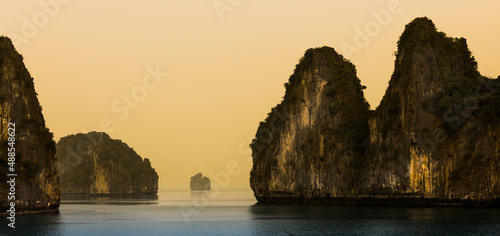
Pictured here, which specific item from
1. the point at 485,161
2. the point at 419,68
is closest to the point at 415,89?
the point at 419,68

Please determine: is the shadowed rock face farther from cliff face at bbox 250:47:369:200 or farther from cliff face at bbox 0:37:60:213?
cliff face at bbox 0:37:60:213

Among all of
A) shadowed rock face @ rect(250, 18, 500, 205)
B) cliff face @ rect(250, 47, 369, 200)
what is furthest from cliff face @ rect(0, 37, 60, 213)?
shadowed rock face @ rect(250, 18, 500, 205)

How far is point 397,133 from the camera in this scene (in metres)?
106

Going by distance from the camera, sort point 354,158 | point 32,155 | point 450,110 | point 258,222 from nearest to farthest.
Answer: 1. point 258,222
2. point 32,155
3. point 450,110
4. point 354,158

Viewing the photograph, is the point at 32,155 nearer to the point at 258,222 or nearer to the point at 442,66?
the point at 258,222

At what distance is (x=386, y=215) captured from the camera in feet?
276

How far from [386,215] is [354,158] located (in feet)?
123

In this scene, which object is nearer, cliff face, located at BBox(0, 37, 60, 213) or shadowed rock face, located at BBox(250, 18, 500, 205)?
cliff face, located at BBox(0, 37, 60, 213)

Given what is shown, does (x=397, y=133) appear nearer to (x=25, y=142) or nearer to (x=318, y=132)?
(x=318, y=132)

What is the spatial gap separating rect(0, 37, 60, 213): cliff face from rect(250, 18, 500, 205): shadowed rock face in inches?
2101

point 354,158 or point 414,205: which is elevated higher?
point 354,158

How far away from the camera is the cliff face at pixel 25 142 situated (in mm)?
84625

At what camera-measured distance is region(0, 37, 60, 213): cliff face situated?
278 feet

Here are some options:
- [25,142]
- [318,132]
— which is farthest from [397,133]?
[25,142]
